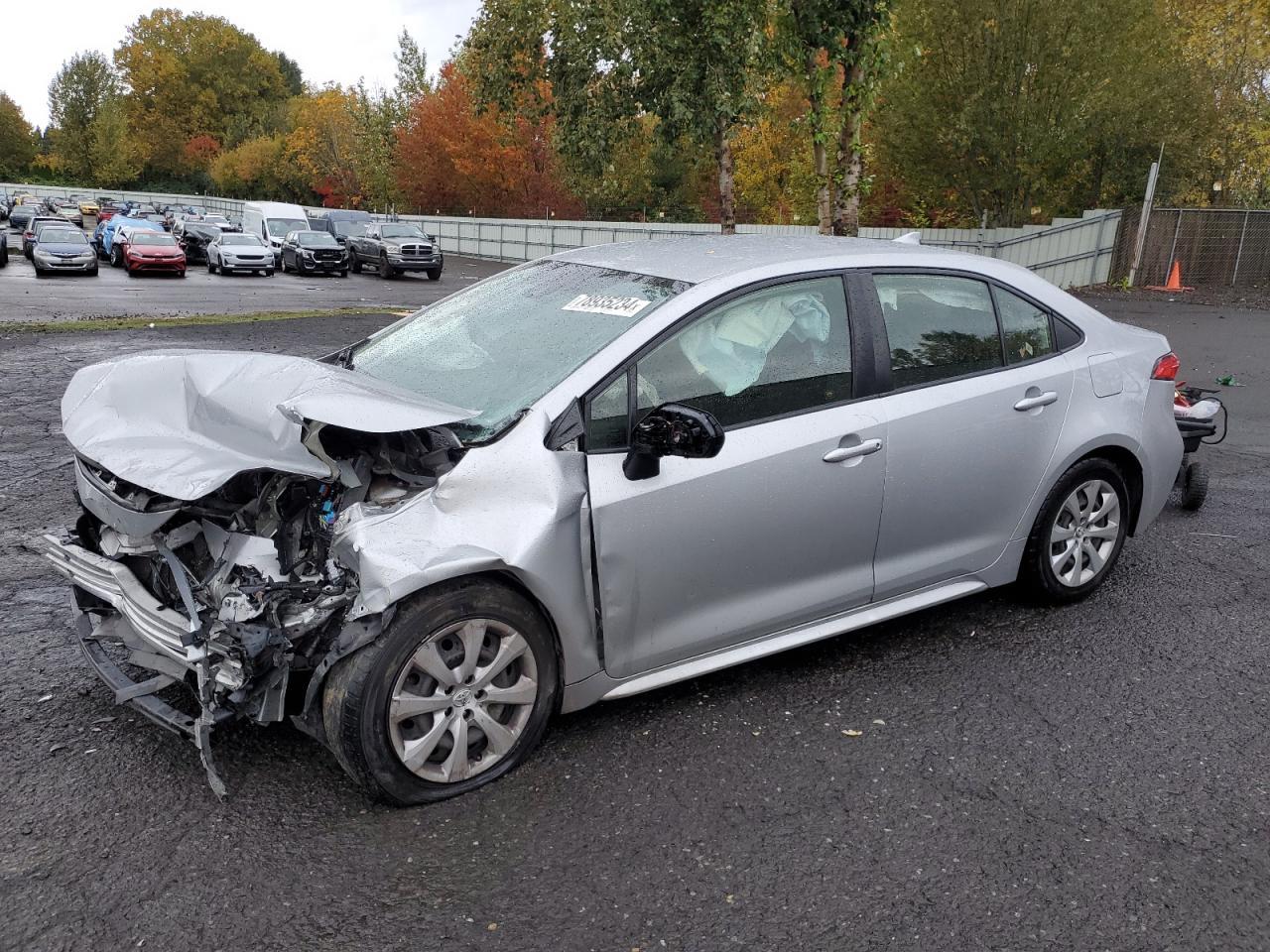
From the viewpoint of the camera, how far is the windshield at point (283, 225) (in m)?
36.7

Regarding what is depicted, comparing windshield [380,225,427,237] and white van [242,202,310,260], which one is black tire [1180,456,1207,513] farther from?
white van [242,202,310,260]

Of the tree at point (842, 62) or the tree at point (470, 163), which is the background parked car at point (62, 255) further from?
the tree at point (842, 62)

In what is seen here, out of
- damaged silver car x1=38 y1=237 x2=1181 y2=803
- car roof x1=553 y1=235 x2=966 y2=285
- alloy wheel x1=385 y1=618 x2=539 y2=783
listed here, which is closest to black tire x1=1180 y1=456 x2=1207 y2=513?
damaged silver car x1=38 y1=237 x2=1181 y2=803

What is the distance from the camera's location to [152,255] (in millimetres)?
29625

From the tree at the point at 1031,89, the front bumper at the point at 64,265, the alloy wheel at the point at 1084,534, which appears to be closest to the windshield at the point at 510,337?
the alloy wheel at the point at 1084,534

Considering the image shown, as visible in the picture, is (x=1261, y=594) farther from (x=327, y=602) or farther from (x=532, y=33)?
(x=532, y=33)

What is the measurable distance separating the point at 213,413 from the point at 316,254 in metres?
30.5

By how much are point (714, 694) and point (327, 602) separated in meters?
1.60

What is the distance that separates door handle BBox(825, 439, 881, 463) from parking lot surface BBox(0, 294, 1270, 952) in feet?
3.08

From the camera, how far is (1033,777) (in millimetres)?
3615

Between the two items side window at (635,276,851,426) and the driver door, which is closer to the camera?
the driver door

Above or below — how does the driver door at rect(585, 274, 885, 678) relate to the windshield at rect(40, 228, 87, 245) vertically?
above

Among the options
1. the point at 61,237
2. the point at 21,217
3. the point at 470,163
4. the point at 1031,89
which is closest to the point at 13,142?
the point at 21,217

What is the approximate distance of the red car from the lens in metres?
29.5
